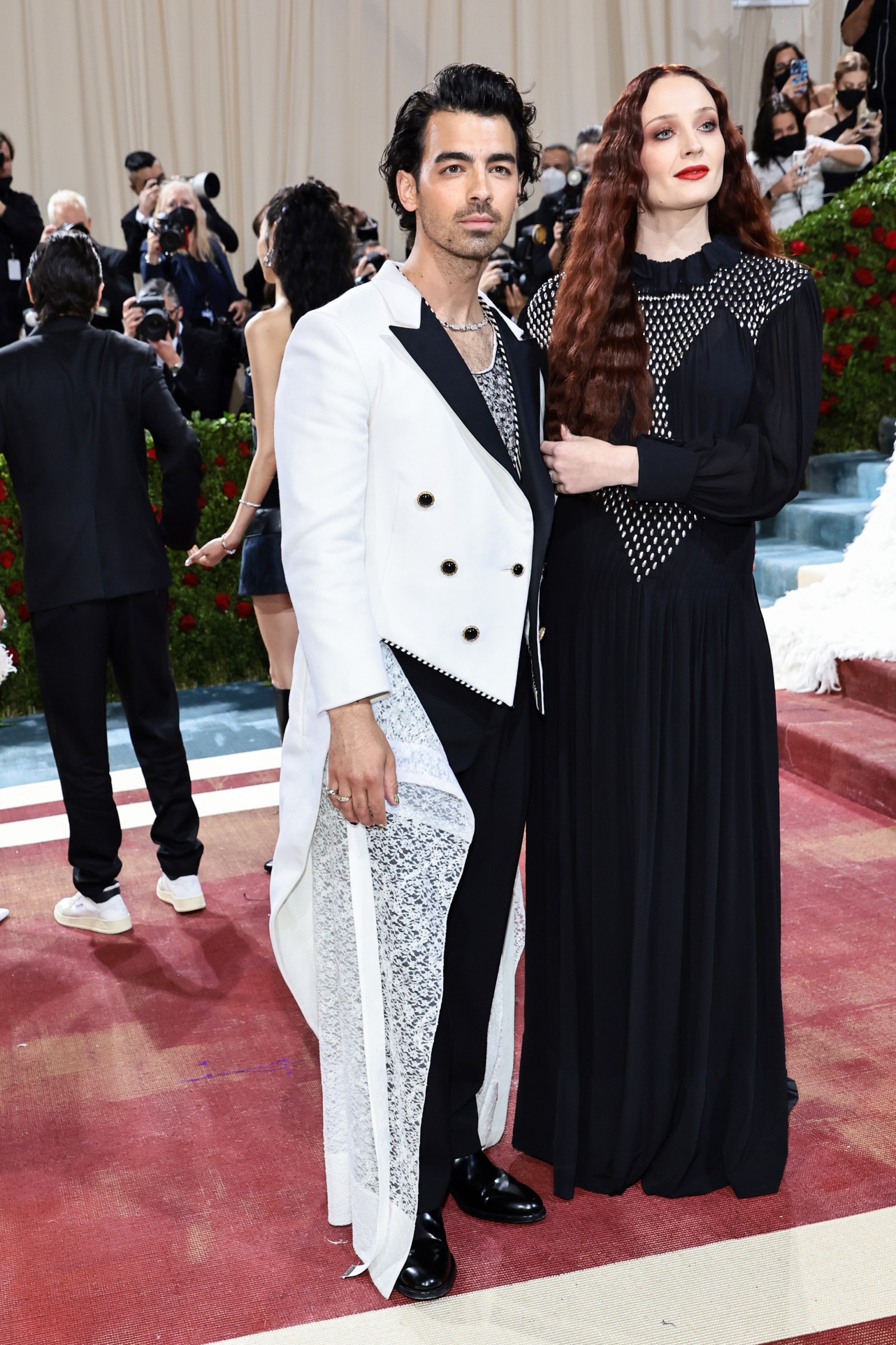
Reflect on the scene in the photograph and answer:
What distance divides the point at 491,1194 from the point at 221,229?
288 inches

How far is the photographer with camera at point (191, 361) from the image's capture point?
646 centimetres

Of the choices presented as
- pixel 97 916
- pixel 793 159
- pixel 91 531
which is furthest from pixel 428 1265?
pixel 793 159

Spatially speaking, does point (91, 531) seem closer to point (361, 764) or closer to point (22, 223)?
point (361, 764)

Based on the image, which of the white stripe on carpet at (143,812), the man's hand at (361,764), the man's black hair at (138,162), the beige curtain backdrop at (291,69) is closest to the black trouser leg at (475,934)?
the man's hand at (361,764)

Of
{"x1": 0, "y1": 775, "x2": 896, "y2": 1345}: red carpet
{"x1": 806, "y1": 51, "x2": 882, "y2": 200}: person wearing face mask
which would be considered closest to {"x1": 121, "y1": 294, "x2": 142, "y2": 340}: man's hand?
{"x1": 0, "y1": 775, "x2": 896, "y2": 1345}: red carpet

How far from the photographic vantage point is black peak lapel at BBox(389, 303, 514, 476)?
6.71 ft

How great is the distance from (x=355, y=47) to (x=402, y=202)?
1096cm

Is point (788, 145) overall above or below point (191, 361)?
above

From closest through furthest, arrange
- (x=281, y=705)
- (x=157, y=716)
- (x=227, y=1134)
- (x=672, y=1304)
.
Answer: (x=672, y=1304)
(x=227, y=1134)
(x=157, y=716)
(x=281, y=705)

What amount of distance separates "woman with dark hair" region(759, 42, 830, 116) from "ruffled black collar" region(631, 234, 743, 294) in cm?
689

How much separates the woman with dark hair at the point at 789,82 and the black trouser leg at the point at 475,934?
739 centimetres

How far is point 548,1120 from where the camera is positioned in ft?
8.41

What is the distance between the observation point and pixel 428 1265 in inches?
87.7

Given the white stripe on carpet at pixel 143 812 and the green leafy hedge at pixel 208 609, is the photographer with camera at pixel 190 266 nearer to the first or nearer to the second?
the green leafy hedge at pixel 208 609
